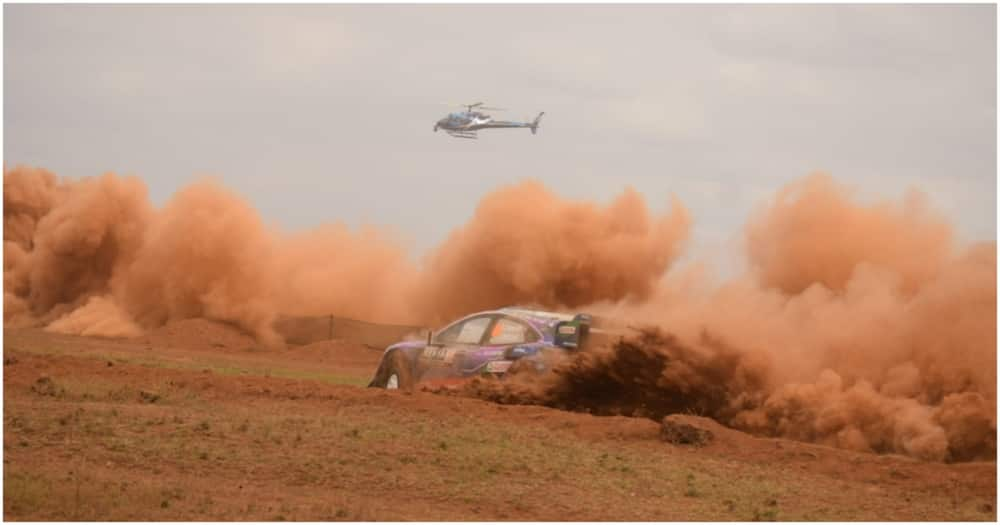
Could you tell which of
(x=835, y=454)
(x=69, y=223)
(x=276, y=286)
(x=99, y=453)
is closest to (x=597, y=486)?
(x=835, y=454)

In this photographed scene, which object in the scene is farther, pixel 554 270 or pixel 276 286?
pixel 276 286

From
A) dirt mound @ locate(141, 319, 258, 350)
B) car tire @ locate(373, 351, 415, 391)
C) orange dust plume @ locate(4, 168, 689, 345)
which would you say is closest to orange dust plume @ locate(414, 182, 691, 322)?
orange dust plume @ locate(4, 168, 689, 345)

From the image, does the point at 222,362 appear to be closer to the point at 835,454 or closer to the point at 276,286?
the point at 276,286

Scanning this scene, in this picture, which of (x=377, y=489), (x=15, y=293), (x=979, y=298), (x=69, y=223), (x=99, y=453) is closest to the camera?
(x=377, y=489)

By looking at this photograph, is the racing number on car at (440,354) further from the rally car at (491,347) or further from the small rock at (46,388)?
the small rock at (46,388)

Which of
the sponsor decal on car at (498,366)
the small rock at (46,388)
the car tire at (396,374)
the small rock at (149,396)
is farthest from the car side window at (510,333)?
the small rock at (46,388)

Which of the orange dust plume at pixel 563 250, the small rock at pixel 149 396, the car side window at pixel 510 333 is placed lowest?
the small rock at pixel 149 396

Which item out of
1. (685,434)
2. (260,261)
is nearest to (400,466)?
(685,434)

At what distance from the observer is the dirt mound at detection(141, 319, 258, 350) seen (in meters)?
40.5

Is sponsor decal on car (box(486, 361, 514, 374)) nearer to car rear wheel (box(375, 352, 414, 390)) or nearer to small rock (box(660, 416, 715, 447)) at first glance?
car rear wheel (box(375, 352, 414, 390))

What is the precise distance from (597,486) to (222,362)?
2055 centimetres

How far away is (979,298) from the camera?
1602 cm

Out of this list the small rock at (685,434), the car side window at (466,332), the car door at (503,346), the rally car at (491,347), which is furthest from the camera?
the car side window at (466,332)

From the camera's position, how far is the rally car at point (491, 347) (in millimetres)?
17203
